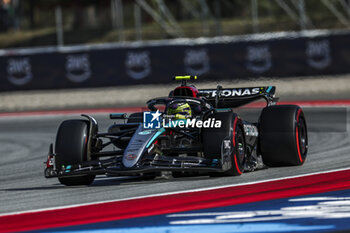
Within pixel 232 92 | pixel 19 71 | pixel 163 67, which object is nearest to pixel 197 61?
pixel 163 67

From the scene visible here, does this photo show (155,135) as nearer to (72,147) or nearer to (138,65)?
(72,147)

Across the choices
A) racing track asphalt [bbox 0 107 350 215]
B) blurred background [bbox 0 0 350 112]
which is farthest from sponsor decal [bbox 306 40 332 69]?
racing track asphalt [bbox 0 107 350 215]

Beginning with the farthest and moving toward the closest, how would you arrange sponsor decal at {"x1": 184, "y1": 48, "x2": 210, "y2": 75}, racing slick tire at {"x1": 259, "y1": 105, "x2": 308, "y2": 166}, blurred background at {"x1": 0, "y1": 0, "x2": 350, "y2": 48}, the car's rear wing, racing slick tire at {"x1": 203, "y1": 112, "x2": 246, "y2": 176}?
blurred background at {"x1": 0, "y1": 0, "x2": 350, "y2": 48} < sponsor decal at {"x1": 184, "y1": 48, "x2": 210, "y2": 75} < the car's rear wing < racing slick tire at {"x1": 259, "y1": 105, "x2": 308, "y2": 166} < racing slick tire at {"x1": 203, "y1": 112, "x2": 246, "y2": 176}

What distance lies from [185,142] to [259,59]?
14.0 metres

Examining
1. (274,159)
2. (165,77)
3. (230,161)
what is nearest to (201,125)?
(230,161)

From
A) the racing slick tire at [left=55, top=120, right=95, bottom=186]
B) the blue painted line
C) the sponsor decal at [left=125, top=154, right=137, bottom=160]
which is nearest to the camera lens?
the blue painted line

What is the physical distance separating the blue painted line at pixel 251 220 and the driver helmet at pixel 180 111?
7.83ft

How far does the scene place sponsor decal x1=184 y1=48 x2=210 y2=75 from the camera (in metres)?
22.8

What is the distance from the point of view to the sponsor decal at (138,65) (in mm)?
23141

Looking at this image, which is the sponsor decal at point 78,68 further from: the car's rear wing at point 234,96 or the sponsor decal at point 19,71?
the car's rear wing at point 234,96

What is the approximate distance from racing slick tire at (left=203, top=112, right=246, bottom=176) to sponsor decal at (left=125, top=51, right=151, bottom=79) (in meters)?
14.7

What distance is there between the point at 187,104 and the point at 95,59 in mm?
14639

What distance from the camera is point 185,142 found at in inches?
353

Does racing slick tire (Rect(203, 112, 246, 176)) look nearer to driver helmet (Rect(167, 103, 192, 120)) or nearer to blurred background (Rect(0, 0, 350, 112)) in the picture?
driver helmet (Rect(167, 103, 192, 120))
